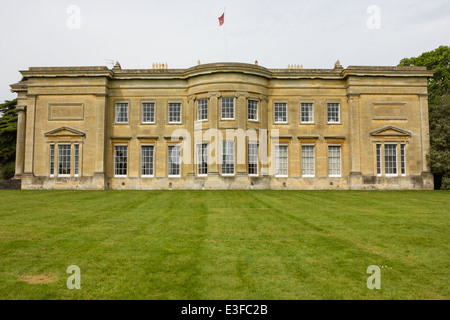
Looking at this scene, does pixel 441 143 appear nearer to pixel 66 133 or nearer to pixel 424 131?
pixel 424 131

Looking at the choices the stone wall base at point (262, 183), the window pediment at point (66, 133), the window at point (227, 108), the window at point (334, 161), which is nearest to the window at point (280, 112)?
the window at point (227, 108)

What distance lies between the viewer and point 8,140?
1481 inches

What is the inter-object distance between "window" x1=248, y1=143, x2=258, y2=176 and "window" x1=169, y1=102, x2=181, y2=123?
726cm

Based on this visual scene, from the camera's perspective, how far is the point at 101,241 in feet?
28.1

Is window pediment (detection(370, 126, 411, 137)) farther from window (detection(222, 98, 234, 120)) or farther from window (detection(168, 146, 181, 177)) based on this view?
window (detection(168, 146, 181, 177))

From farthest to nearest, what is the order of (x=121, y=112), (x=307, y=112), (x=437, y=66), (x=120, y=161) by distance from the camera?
1. (x=437, y=66)
2. (x=121, y=112)
3. (x=307, y=112)
4. (x=120, y=161)

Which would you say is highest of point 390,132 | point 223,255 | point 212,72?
point 212,72

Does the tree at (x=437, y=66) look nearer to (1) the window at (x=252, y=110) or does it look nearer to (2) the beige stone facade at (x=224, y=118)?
(2) the beige stone facade at (x=224, y=118)

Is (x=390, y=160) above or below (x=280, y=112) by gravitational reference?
below

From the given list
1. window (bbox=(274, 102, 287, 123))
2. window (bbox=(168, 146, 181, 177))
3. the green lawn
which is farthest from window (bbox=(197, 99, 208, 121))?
the green lawn

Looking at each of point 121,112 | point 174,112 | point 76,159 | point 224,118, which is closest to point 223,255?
point 224,118

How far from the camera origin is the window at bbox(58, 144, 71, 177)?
30.5 meters

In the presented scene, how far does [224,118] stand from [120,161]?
1035cm
